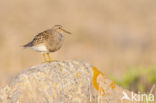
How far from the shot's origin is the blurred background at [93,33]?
1675 cm

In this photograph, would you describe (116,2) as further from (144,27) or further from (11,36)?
(11,36)

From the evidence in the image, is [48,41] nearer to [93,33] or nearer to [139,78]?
[139,78]

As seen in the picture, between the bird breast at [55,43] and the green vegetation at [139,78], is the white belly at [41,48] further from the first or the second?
the green vegetation at [139,78]

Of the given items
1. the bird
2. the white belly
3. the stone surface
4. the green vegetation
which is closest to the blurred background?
the green vegetation

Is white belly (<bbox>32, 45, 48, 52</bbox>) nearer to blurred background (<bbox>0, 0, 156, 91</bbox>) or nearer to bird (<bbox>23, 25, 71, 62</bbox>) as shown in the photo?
bird (<bbox>23, 25, 71, 62</bbox>)

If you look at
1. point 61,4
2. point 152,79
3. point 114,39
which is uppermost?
point 61,4

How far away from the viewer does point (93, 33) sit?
21.3 meters

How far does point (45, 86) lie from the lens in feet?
25.1

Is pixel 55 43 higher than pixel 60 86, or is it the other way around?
pixel 55 43

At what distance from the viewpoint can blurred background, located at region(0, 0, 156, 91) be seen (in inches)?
659

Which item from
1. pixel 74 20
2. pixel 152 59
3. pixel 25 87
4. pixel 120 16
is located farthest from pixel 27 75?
pixel 120 16

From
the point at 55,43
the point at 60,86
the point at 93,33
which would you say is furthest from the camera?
the point at 93,33

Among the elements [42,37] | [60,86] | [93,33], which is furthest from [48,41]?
[93,33]

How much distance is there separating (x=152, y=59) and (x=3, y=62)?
5.58m
